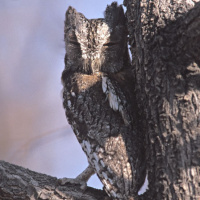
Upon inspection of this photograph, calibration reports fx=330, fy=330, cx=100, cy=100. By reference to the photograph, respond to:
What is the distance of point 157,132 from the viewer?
1.72 metres

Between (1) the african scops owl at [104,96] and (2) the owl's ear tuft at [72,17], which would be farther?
(2) the owl's ear tuft at [72,17]

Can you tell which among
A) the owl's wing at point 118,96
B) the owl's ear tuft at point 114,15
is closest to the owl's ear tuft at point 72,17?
the owl's ear tuft at point 114,15

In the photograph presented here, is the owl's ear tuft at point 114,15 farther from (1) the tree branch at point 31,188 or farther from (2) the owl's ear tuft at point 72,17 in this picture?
(1) the tree branch at point 31,188

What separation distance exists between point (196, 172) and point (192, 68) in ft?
1.69

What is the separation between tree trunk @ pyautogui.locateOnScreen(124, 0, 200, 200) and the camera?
5.22 feet

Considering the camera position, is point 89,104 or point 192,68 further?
point 89,104

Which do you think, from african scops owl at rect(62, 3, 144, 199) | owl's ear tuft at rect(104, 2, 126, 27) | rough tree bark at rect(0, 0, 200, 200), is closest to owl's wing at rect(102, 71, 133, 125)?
african scops owl at rect(62, 3, 144, 199)

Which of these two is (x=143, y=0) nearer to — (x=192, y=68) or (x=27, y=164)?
(x=192, y=68)

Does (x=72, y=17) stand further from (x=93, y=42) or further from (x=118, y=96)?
(x=118, y=96)

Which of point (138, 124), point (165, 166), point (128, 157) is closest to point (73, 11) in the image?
point (138, 124)

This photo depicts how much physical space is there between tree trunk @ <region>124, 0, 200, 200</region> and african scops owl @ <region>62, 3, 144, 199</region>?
0.16 metres

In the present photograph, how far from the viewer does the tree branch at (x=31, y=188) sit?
1.90 meters

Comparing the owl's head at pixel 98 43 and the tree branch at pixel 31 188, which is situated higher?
the owl's head at pixel 98 43

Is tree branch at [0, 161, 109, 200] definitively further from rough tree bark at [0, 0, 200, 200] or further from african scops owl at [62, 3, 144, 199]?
african scops owl at [62, 3, 144, 199]
